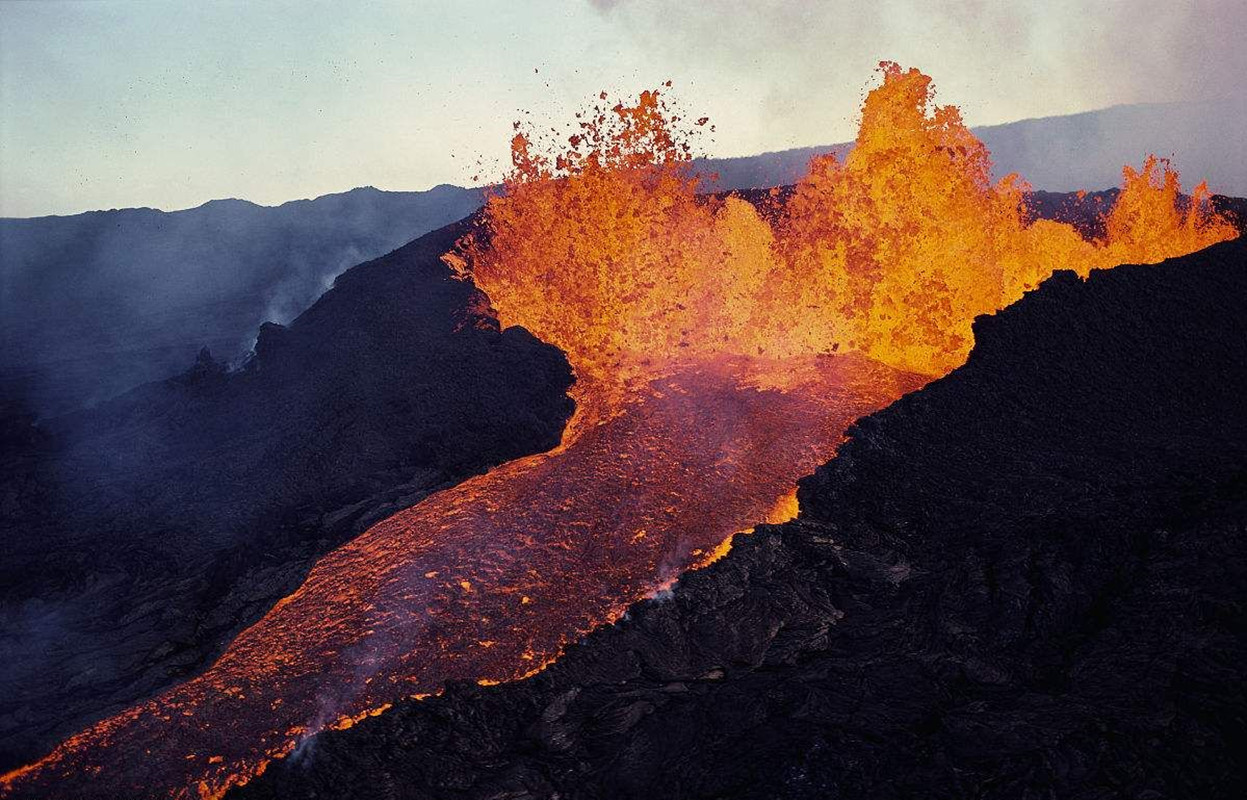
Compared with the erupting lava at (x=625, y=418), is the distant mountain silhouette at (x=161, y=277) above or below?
above

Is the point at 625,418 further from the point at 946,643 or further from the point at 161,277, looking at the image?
the point at 161,277

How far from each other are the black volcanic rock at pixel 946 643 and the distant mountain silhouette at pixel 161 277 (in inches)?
1646

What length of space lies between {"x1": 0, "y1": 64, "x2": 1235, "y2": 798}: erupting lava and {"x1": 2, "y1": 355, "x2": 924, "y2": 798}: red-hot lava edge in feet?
0.15

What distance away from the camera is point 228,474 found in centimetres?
1920

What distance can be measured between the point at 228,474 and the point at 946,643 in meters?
18.8

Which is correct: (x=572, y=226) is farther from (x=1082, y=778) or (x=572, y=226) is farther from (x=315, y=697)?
(x=1082, y=778)

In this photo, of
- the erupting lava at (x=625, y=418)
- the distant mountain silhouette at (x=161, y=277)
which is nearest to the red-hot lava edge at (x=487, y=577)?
the erupting lava at (x=625, y=418)

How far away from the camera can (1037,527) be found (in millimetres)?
9797

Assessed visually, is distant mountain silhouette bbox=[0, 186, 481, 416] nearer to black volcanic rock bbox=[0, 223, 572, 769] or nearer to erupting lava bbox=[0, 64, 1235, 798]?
black volcanic rock bbox=[0, 223, 572, 769]

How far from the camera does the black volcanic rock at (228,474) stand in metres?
12.2

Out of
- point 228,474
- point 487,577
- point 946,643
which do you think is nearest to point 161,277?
point 228,474

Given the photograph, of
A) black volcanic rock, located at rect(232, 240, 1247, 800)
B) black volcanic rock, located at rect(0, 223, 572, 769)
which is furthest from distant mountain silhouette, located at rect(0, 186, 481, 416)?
black volcanic rock, located at rect(232, 240, 1247, 800)

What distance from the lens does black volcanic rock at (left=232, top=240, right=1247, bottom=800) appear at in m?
6.32

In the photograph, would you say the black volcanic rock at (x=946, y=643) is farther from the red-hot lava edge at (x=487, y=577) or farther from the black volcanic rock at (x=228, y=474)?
the black volcanic rock at (x=228, y=474)
